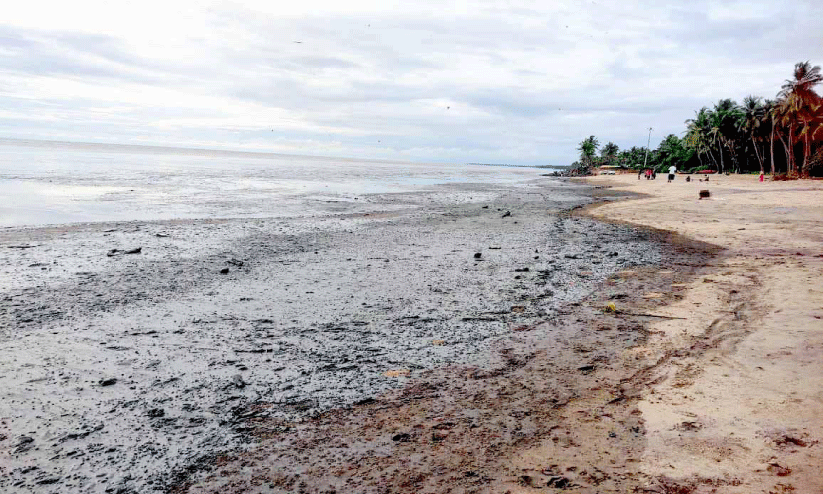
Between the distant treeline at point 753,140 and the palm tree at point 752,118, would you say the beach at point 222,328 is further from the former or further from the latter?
the palm tree at point 752,118

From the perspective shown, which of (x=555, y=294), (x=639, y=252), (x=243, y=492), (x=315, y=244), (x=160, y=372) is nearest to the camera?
(x=243, y=492)

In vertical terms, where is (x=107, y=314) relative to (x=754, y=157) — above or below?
below

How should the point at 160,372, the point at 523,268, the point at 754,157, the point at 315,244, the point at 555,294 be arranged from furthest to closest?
1. the point at 754,157
2. the point at 315,244
3. the point at 523,268
4. the point at 555,294
5. the point at 160,372

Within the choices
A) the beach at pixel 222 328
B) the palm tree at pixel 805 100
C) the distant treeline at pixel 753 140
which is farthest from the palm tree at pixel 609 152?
the beach at pixel 222 328

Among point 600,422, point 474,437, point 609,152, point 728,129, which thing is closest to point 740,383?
point 600,422

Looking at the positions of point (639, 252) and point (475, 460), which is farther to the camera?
point (639, 252)

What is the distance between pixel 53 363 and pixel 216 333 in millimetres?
1662

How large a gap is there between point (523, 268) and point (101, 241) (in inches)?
398

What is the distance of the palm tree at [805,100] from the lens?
5228 cm

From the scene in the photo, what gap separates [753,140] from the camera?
67.1m

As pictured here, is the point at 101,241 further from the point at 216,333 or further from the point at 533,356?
the point at 533,356

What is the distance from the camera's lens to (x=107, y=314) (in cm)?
704

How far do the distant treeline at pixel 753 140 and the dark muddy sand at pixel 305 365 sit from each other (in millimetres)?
54922

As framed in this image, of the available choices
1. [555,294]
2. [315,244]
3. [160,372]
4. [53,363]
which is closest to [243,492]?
[160,372]
